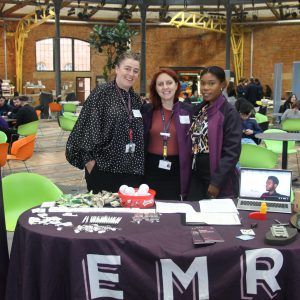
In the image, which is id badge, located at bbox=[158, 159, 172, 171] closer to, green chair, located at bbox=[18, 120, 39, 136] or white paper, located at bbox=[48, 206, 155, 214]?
white paper, located at bbox=[48, 206, 155, 214]

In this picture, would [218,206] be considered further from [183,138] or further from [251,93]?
[251,93]

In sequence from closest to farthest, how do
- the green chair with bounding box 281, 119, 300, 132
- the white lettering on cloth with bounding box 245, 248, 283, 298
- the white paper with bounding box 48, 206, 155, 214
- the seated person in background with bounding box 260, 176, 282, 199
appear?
the white lettering on cloth with bounding box 245, 248, 283, 298 → the white paper with bounding box 48, 206, 155, 214 → the seated person in background with bounding box 260, 176, 282, 199 → the green chair with bounding box 281, 119, 300, 132

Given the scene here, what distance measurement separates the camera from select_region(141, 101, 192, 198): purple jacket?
3041mm

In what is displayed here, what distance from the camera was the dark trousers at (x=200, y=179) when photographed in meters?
3.02

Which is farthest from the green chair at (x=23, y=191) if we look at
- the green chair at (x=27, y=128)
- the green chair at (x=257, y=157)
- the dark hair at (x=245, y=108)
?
the green chair at (x=27, y=128)

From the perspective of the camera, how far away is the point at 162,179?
316 centimetres

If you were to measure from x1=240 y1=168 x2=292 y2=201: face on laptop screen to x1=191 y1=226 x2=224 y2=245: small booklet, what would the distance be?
18.4 inches

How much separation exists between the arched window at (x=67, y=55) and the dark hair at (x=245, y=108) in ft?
54.7

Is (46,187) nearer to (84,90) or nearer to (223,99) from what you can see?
(223,99)

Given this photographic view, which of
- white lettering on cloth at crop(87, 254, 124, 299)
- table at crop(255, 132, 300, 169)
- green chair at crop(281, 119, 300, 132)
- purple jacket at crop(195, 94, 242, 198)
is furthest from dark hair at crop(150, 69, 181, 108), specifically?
green chair at crop(281, 119, 300, 132)

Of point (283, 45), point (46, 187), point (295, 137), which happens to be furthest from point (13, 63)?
point (46, 187)

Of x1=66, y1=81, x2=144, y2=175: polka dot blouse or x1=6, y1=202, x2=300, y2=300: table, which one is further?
x1=66, y1=81, x2=144, y2=175: polka dot blouse

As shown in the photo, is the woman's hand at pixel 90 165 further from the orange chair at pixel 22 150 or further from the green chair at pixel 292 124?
the green chair at pixel 292 124

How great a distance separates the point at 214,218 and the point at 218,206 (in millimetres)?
206
